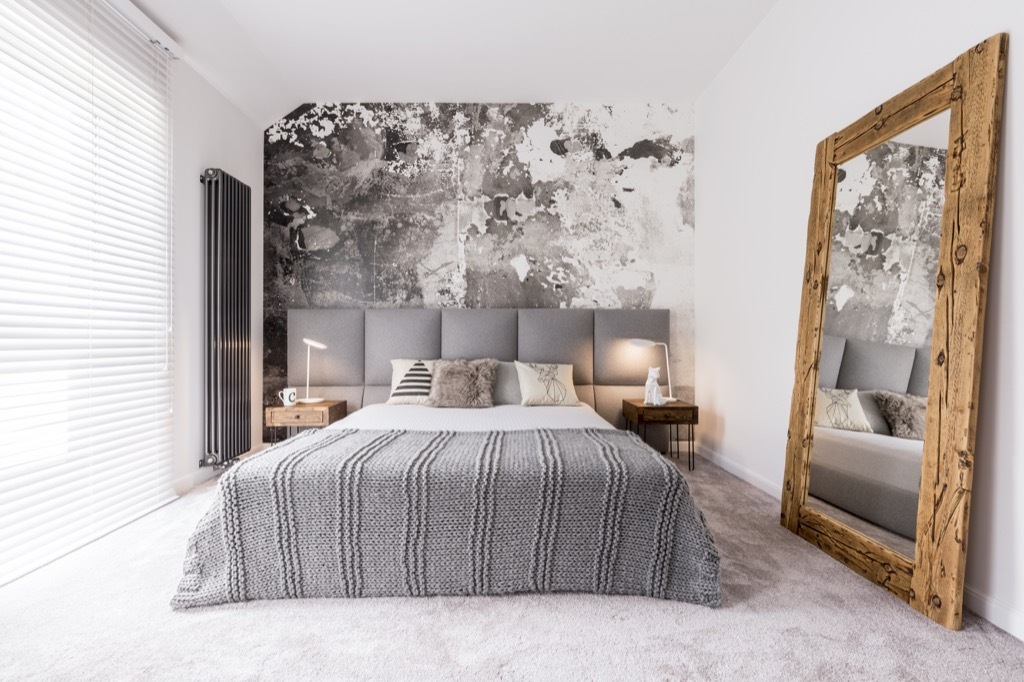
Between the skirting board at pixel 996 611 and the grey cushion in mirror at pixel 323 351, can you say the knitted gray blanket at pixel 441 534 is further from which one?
the grey cushion in mirror at pixel 323 351

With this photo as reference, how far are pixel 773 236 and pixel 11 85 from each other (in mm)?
3858

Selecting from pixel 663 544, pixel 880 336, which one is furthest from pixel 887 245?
pixel 663 544

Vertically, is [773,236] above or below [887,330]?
above

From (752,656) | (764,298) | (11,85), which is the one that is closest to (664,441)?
(764,298)

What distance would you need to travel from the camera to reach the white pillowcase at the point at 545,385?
3.67 m

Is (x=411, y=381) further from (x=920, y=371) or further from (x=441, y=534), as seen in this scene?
(x=920, y=371)

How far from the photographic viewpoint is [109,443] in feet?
8.46

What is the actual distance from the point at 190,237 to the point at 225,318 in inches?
21.9

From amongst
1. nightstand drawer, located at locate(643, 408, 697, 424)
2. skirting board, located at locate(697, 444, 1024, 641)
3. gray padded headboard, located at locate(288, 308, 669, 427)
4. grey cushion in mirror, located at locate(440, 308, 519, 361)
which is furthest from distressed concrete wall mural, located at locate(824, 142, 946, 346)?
grey cushion in mirror, located at locate(440, 308, 519, 361)

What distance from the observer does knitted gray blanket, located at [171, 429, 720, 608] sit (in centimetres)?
188

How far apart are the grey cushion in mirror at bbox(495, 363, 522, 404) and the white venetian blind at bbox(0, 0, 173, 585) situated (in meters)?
2.11

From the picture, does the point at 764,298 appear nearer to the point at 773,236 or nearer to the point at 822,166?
the point at 773,236

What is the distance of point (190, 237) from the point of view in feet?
10.7

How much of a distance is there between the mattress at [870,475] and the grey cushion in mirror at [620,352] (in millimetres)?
1755
